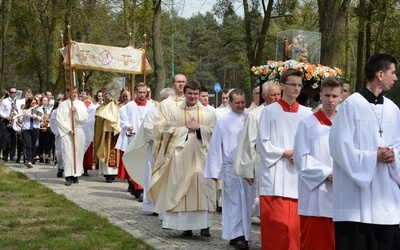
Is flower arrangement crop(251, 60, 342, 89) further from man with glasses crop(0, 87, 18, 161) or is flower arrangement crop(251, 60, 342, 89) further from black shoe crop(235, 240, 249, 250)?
man with glasses crop(0, 87, 18, 161)

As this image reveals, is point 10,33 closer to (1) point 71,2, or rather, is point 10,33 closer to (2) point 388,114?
(1) point 71,2

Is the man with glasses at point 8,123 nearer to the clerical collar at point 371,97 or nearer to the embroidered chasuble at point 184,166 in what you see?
the embroidered chasuble at point 184,166

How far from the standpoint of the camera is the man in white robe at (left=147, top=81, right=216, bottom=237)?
9.89m

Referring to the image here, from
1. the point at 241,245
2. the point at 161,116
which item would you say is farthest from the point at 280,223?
the point at 161,116

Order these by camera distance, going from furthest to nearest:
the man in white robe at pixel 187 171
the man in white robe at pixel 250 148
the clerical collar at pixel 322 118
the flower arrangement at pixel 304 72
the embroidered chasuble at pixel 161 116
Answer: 1. the embroidered chasuble at pixel 161 116
2. the man in white robe at pixel 187 171
3. the flower arrangement at pixel 304 72
4. the man in white robe at pixel 250 148
5. the clerical collar at pixel 322 118

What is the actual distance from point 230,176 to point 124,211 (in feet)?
11.7

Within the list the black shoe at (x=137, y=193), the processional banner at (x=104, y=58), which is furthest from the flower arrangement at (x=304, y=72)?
the processional banner at (x=104, y=58)

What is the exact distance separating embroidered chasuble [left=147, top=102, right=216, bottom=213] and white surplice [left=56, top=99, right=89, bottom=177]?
6654 millimetres

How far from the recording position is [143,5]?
22.7 m

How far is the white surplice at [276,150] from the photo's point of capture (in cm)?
757

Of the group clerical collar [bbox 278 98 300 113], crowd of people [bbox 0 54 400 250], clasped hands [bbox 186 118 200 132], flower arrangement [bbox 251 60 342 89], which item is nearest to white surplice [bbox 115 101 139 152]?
crowd of people [bbox 0 54 400 250]

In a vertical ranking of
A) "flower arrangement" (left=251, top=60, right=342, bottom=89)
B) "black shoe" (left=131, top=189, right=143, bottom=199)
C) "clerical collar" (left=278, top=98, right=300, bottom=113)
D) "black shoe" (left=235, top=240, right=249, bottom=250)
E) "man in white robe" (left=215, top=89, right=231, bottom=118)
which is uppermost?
"flower arrangement" (left=251, top=60, right=342, bottom=89)

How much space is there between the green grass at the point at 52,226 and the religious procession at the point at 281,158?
0.78 meters

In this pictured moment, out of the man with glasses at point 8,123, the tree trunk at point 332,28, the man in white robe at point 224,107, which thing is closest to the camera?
the tree trunk at point 332,28
